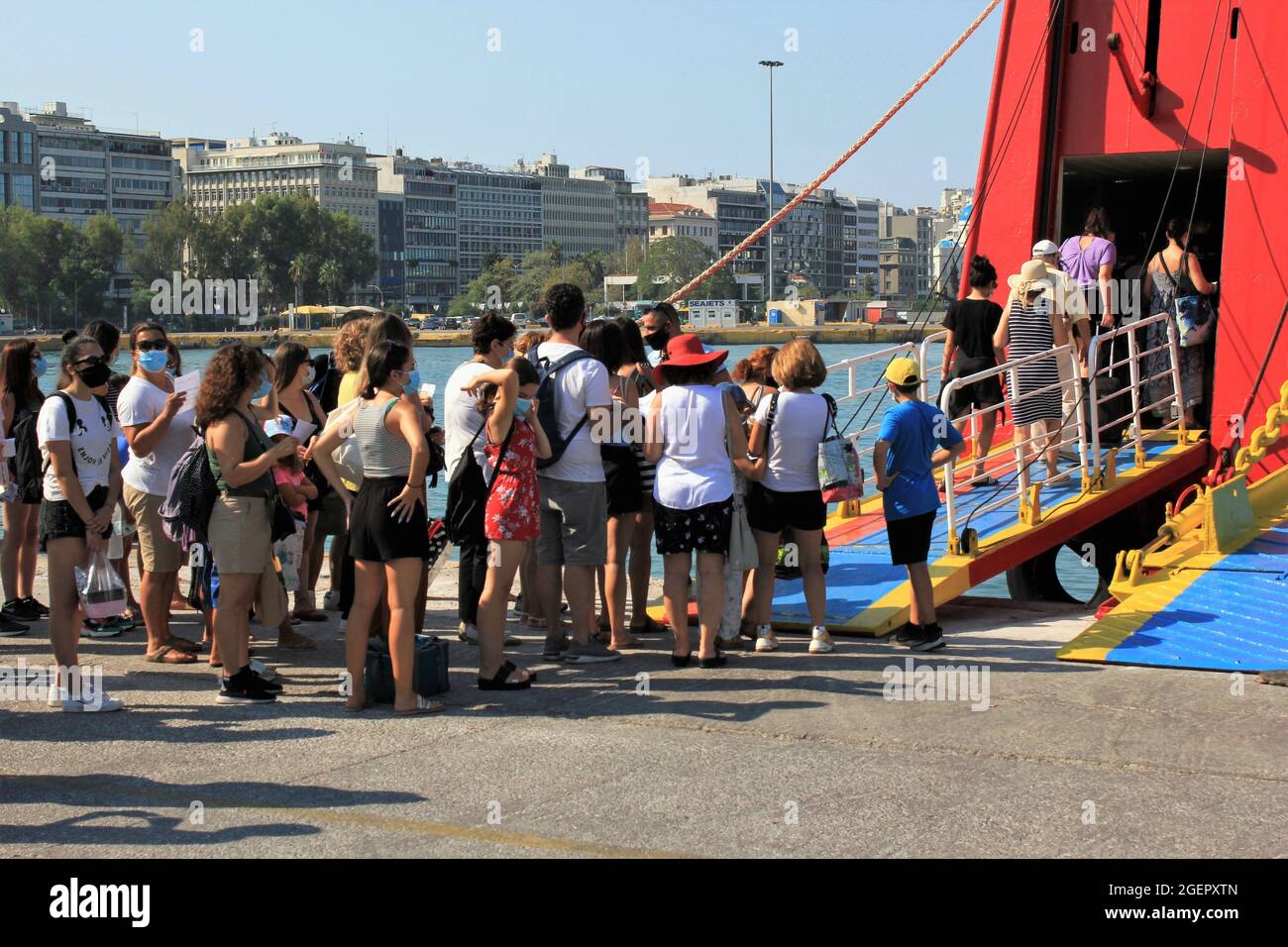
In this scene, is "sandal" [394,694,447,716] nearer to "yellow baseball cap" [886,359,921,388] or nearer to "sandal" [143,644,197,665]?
"sandal" [143,644,197,665]

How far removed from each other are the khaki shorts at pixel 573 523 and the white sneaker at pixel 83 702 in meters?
2.19

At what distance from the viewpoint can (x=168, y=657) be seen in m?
8.22

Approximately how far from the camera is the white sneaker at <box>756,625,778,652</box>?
8211 millimetres

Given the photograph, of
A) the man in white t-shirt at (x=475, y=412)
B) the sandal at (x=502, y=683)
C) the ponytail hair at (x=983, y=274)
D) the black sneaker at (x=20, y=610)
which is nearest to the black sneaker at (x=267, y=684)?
the sandal at (x=502, y=683)

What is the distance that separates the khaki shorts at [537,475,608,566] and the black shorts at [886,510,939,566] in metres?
1.50

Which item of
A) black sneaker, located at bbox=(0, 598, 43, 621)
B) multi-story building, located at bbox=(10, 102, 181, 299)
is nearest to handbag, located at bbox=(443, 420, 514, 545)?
black sneaker, located at bbox=(0, 598, 43, 621)

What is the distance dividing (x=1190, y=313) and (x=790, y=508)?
5.55m

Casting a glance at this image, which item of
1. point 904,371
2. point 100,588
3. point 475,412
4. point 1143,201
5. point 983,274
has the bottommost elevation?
point 100,588

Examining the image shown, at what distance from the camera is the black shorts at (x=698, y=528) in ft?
25.4

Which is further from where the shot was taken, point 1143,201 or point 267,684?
point 1143,201

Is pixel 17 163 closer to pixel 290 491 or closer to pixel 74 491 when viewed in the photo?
pixel 290 491

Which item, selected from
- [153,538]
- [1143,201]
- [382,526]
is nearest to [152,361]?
[153,538]
